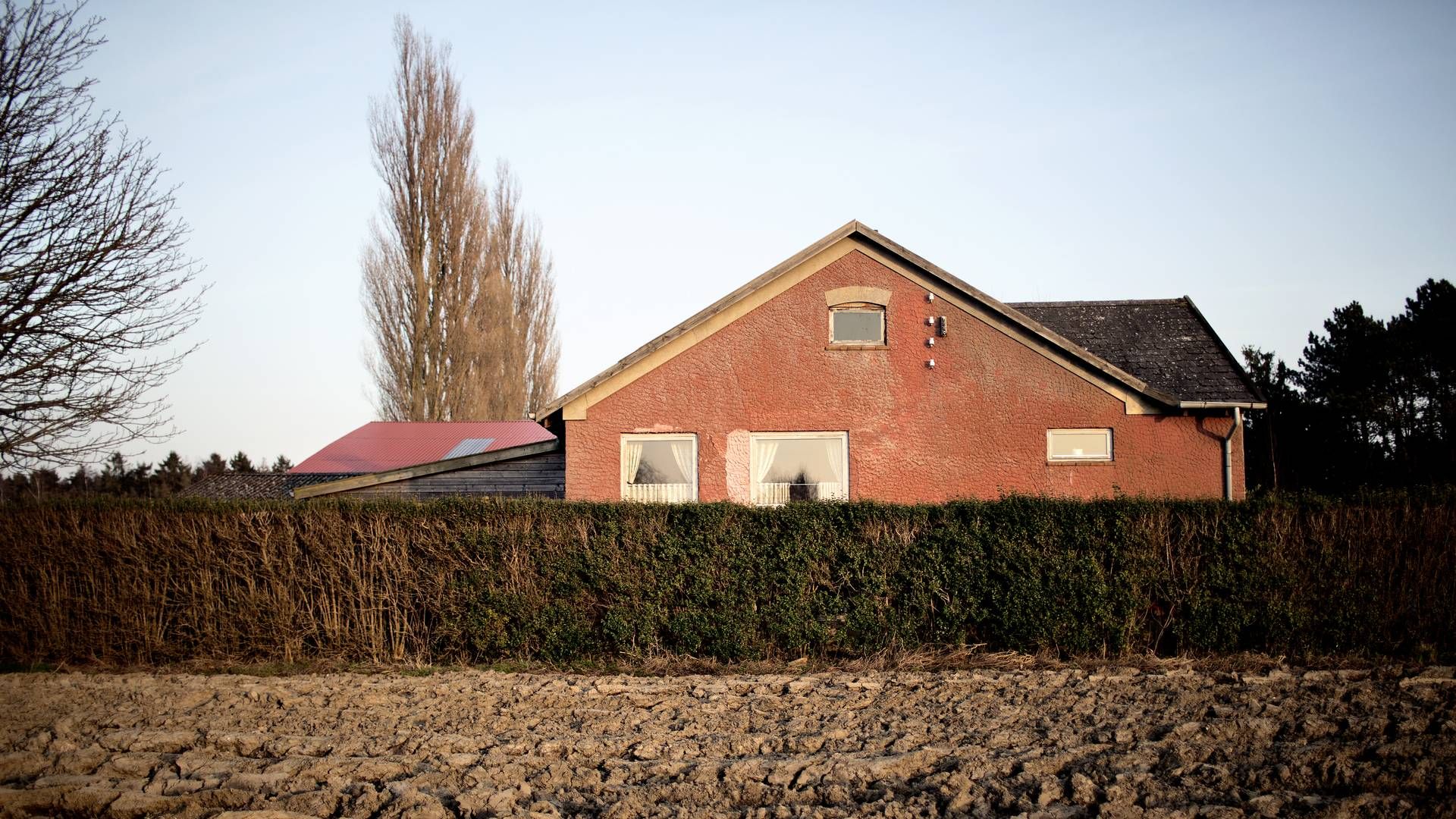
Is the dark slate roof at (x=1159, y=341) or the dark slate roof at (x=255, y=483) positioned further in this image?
the dark slate roof at (x=255, y=483)

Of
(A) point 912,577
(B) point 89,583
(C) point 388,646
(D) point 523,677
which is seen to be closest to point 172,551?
(B) point 89,583

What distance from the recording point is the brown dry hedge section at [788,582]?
12445 mm

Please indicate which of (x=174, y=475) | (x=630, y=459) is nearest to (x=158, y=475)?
(x=174, y=475)

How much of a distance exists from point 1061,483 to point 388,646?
10.7 metres

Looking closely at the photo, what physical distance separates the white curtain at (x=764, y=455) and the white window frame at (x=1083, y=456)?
14.8 ft

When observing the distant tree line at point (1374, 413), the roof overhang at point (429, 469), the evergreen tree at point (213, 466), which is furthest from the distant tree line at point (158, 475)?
the distant tree line at point (1374, 413)

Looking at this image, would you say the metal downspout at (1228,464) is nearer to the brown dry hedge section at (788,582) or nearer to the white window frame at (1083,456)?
the white window frame at (1083,456)

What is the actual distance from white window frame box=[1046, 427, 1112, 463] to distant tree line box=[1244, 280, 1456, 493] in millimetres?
16592

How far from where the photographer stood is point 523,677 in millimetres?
11438

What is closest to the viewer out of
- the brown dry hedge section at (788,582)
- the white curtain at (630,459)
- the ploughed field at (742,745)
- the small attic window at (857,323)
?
the ploughed field at (742,745)

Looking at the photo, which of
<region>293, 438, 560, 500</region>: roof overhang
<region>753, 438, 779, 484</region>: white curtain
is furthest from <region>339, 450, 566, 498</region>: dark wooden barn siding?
<region>753, 438, 779, 484</region>: white curtain

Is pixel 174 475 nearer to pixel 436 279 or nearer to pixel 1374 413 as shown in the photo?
pixel 436 279

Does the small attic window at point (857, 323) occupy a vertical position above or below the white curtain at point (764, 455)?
above

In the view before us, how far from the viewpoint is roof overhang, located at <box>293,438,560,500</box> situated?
18.6 m
